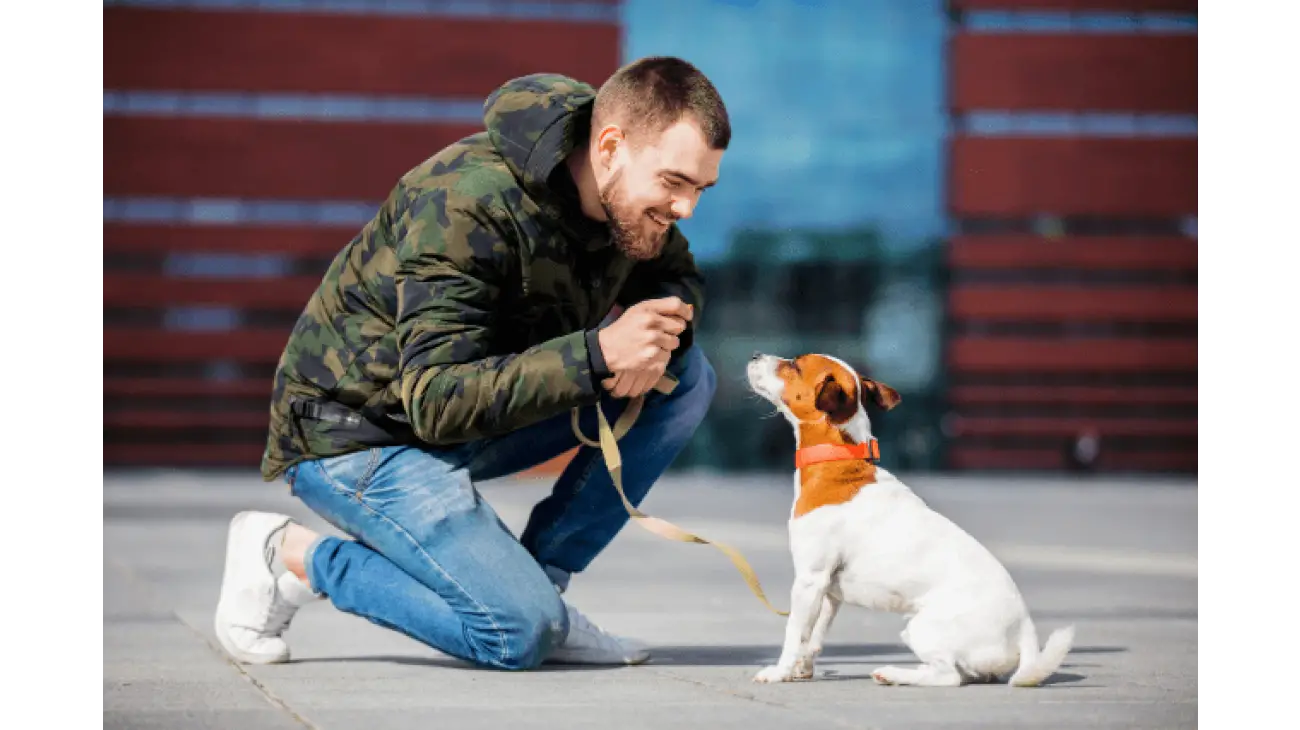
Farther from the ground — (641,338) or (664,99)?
(664,99)

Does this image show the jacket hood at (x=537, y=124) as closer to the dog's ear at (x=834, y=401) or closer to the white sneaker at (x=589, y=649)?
the dog's ear at (x=834, y=401)

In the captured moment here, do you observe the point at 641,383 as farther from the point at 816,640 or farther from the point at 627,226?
the point at 816,640

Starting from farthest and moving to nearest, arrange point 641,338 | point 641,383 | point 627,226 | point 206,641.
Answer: point 206,641
point 627,226
point 641,383
point 641,338

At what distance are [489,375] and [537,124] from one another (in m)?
0.72

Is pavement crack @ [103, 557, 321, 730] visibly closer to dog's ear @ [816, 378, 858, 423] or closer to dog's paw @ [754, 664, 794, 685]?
dog's paw @ [754, 664, 794, 685]

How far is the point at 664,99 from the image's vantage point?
4094mm

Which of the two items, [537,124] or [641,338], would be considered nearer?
[641,338]

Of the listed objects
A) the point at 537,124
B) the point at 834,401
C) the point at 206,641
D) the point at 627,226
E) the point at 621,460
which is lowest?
the point at 206,641

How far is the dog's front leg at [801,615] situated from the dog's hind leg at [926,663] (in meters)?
0.20

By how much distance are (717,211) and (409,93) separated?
782cm

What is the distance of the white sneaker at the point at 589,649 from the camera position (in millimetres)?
4703

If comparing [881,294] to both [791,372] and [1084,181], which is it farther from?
[791,372]

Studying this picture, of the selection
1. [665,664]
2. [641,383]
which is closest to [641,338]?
[641,383]

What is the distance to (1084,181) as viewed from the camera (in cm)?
3588
